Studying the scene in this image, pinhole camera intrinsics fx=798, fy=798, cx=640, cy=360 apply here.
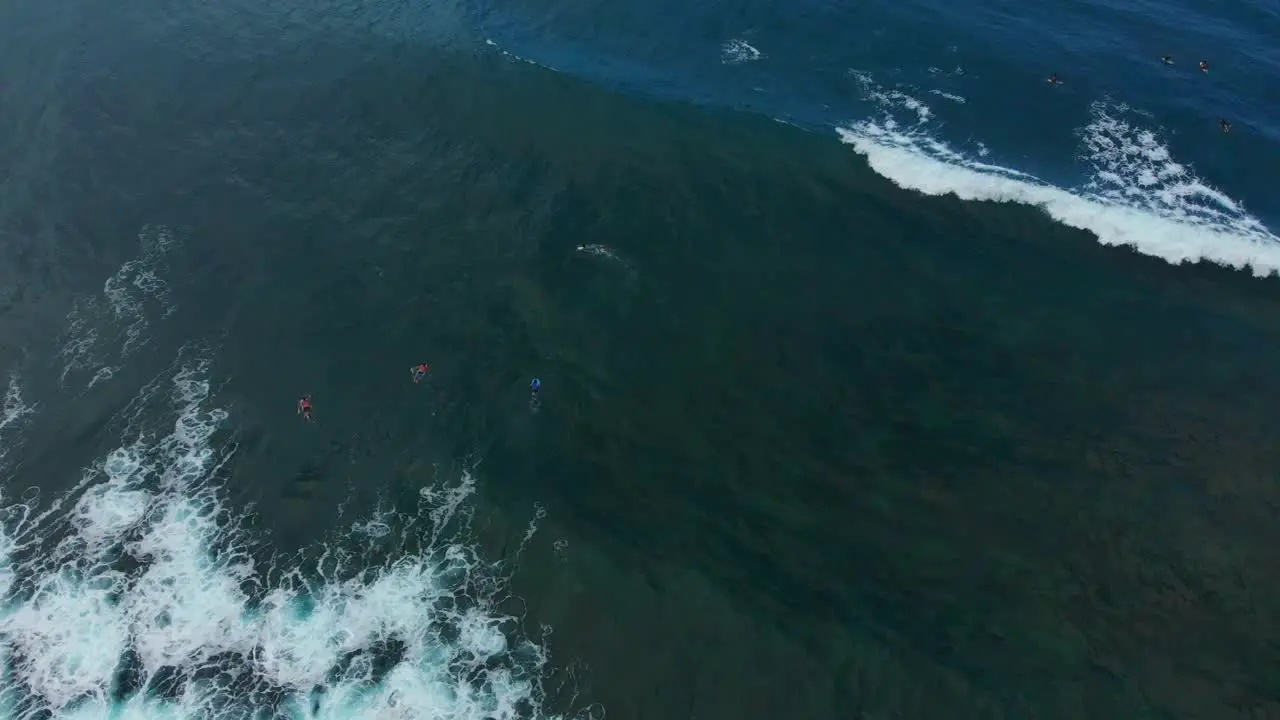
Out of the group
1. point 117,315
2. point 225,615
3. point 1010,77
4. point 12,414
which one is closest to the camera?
point 225,615

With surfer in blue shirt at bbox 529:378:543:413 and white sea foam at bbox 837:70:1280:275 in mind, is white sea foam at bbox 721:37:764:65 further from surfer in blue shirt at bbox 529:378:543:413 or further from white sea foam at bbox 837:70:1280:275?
surfer in blue shirt at bbox 529:378:543:413

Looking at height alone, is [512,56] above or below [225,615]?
above

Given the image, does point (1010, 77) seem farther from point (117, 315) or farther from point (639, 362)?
point (117, 315)

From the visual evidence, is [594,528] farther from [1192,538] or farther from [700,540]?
[1192,538]

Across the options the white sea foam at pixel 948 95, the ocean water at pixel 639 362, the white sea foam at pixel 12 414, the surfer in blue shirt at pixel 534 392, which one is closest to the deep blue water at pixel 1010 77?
the white sea foam at pixel 948 95

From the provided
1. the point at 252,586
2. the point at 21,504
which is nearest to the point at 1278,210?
the point at 252,586

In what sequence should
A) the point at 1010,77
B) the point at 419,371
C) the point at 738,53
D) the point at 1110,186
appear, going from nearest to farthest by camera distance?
1. the point at 419,371
2. the point at 1110,186
3. the point at 1010,77
4. the point at 738,53

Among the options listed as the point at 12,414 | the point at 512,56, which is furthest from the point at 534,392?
the point at 512,56
